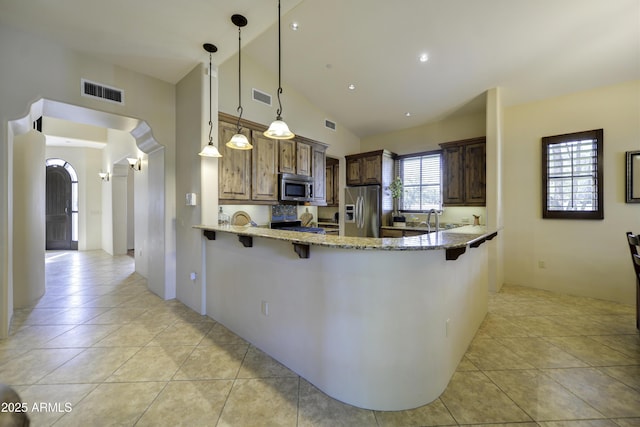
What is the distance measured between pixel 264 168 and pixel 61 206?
26.6ft

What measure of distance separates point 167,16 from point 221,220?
246cm

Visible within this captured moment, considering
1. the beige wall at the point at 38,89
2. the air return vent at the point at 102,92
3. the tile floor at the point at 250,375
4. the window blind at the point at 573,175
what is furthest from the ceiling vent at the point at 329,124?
the tile floor at the point at 250,375

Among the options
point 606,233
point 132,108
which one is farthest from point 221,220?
point 606,233

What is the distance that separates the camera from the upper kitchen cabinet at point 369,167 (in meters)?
5.55

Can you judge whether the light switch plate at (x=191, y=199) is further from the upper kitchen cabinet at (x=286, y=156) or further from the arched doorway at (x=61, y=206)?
the arched doorway at (x=61, y=206)

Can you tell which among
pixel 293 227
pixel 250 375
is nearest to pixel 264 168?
pixel 293 227

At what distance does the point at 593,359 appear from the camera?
2318 mm

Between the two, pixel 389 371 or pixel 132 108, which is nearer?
pixel 389 371

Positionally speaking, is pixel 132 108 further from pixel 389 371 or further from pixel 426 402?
pixel 426 402

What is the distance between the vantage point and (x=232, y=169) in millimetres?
3746

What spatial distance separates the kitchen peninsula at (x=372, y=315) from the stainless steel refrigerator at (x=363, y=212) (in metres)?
3.26

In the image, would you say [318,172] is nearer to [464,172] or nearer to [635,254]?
[464,172]

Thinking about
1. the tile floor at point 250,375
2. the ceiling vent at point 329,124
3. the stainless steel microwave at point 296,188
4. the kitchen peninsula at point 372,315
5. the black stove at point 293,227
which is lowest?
the tile floor at point 250,375

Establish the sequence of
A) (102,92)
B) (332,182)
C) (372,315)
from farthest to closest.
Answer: (332,182), (102,92), (372,315)
